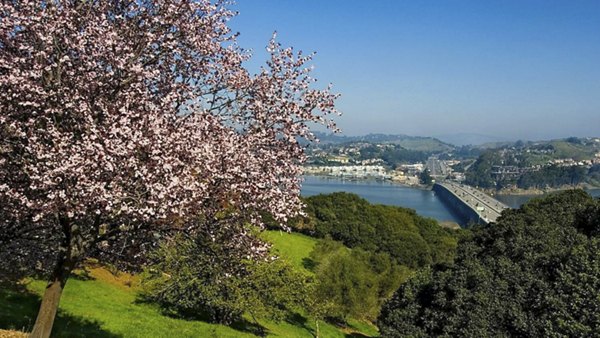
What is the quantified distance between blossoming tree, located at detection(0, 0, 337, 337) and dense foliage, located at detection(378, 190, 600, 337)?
16437mm

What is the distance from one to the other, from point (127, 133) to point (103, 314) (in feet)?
59.6

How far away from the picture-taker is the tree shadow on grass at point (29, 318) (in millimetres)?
17359

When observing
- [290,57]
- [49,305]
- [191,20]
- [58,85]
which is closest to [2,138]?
[58,85]

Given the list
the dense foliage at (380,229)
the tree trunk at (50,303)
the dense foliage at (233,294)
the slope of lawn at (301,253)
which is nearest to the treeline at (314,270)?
the dense foliage at (233,294)

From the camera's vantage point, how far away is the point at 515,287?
24.6 m

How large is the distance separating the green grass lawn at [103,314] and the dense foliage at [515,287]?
10382mm

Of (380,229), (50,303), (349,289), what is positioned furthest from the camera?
(380,229)

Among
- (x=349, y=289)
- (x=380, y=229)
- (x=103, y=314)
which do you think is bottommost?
(x=349, y=289)

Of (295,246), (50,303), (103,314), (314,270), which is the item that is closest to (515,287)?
(103,314)

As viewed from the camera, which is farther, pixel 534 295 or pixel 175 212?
pixel 534 295

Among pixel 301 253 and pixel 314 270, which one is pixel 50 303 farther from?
pixel 301 253

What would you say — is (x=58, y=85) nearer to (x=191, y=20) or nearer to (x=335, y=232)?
(x=191, y=20)

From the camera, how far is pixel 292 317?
44.4m

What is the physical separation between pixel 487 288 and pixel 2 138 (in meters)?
23.3
